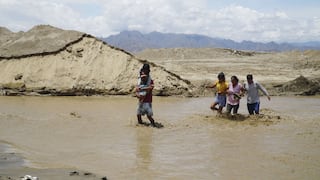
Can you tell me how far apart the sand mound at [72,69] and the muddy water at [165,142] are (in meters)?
2.71

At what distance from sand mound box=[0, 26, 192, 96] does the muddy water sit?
107 inches

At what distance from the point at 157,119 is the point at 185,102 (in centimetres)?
390

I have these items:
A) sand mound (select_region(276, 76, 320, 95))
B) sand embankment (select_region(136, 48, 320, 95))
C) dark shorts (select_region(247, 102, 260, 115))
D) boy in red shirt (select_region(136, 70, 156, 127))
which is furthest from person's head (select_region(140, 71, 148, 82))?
sand mound (select_region(276, 76, 320, 95))

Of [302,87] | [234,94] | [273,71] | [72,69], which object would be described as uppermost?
[273,71]

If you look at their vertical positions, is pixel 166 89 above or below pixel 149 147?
above

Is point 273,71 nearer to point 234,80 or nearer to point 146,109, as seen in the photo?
point 234,80

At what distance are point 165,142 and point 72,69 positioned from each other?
30.6 ft

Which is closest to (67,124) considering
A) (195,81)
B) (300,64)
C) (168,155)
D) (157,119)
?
(157,119)

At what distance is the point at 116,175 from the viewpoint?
6406 millimetres

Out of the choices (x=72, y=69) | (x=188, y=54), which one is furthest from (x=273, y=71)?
(x=188, y=54)

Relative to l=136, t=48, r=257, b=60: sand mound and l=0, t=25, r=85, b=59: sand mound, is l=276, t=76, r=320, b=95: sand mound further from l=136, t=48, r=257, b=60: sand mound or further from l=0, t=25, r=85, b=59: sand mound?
l=136, t=48, r=257, b=60: sand mound

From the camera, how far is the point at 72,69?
17.4m

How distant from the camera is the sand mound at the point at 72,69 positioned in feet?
55.7

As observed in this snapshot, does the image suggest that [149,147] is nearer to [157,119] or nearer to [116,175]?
[116,175]
